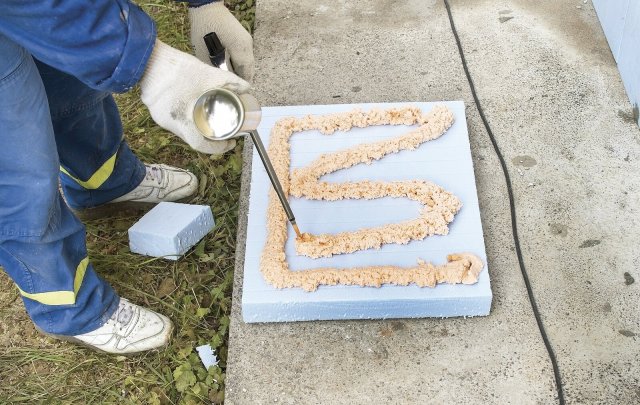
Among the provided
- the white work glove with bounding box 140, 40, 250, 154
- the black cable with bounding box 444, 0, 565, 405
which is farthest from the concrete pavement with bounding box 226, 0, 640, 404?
the white work glove with bounding box 140, 40, 250, 154

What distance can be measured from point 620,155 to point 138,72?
69.1 inches

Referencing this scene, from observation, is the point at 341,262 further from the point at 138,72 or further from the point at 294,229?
the point at 138,72

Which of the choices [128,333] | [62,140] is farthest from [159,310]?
[62,140]

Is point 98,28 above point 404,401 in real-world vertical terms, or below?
above

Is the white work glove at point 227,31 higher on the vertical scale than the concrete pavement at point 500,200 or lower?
higher

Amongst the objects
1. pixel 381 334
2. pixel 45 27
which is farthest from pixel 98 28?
pixel 381 334

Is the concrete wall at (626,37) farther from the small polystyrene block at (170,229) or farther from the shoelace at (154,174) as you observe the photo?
the shoelace at (154,174)

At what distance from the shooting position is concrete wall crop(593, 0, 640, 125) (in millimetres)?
2748

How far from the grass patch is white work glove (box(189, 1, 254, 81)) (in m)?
0.65

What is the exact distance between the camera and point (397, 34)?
318cm

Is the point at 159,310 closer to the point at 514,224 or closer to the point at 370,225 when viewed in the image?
the point at 370,225

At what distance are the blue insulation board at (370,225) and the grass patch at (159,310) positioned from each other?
261 millimetres

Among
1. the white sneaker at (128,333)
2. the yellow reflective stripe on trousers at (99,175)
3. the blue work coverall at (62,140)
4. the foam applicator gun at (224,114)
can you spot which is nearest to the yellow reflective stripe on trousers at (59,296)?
the blue work coverall at (62,140)

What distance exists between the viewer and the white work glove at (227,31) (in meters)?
2.29
